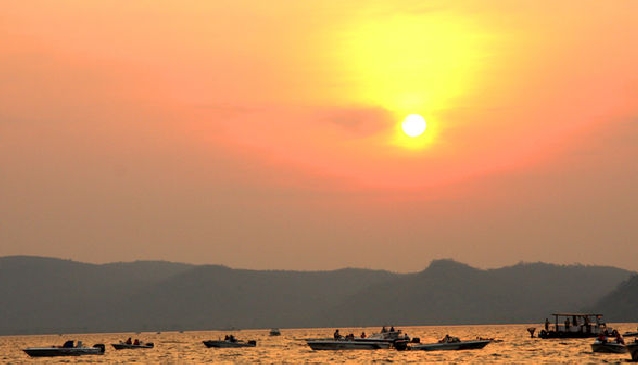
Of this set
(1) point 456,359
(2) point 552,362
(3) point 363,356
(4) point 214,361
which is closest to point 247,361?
(4) point 214,361

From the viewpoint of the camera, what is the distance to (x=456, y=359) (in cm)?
15850

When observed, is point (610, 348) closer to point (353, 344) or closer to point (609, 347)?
point (609, 347)

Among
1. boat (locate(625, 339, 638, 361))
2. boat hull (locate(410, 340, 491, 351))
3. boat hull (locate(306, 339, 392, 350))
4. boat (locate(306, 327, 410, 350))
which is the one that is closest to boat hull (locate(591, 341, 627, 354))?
boat (locate(625, 339, 638, 361))

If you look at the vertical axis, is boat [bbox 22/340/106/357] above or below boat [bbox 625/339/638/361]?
above

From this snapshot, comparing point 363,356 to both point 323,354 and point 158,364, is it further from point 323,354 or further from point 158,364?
point 158,364

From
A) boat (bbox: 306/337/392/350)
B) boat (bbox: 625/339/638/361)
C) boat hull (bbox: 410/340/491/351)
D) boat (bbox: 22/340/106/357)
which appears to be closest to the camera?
boat (bbox: 625/339/638/361)

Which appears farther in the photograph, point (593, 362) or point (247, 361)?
point (247, 361)

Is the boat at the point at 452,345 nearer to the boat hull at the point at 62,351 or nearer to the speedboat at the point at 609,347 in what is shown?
the speedboat at the point at 609,347

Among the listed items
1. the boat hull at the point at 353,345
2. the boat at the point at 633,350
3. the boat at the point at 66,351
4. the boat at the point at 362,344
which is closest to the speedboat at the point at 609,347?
the boat at the point at 633,350

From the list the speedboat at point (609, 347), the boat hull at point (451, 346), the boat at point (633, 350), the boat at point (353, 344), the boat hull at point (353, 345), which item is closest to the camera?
the boat at point (633, 350)

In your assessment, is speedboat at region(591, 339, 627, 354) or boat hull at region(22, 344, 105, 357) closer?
speedboat at region(591, 339, 627, 354)

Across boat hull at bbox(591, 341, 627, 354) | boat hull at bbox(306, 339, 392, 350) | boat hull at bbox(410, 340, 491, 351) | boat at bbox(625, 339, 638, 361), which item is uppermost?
boat hull at bbox(306, 339, 392, 350)

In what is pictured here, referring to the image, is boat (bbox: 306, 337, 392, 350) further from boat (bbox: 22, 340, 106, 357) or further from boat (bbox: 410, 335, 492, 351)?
boat (bbox: 22, 340, 106, 357)

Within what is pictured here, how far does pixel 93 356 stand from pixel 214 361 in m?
36.2
